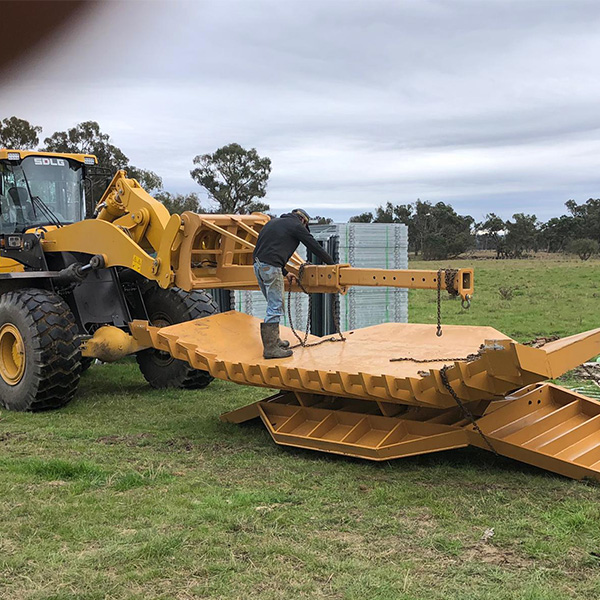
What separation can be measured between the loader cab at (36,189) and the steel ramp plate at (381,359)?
2.46m

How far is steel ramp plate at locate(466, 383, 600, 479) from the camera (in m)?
5.58

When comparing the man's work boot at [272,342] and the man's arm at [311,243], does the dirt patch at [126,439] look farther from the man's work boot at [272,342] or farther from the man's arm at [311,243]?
the man's arm at [311,243]

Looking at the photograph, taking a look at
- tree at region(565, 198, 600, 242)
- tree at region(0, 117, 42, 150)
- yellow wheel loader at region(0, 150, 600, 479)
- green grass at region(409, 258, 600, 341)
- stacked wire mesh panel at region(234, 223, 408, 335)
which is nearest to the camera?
yellow wheel loader at region(0, 150, 600, 479)

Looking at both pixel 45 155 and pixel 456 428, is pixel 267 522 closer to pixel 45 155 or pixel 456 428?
pixel 456 428

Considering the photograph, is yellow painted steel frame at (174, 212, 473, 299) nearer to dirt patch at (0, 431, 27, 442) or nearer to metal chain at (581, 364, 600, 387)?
dirt patch at (0, 431, 27, 442)

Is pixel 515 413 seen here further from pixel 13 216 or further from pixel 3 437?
pixel 13 216

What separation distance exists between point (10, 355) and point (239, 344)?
3.03 metres

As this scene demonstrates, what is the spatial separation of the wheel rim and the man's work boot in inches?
122

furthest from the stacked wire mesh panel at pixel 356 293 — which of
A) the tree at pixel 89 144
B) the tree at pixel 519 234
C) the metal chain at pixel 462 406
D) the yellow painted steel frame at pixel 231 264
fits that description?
the tree at pixel 519 234

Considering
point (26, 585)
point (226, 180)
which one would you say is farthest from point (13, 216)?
point (226, 180)

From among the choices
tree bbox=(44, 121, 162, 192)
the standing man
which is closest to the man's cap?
the standing man

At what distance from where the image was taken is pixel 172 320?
9.68 m

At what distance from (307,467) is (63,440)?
2.51 m

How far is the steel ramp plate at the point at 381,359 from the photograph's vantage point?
17.4 ft
